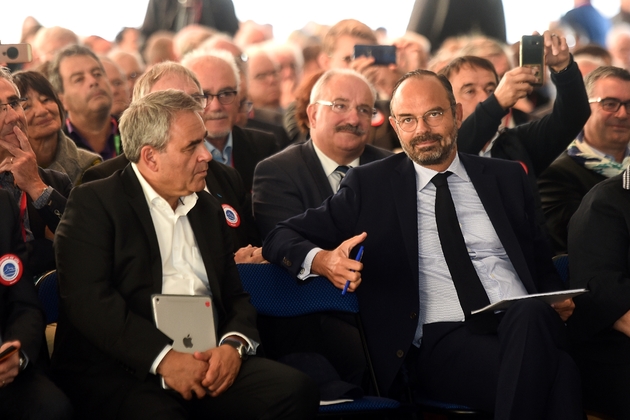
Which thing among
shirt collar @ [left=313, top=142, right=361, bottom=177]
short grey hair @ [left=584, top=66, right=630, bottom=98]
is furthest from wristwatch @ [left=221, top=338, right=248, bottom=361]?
short grey hair @ [left=584, top=66, right=630, bottom=98]

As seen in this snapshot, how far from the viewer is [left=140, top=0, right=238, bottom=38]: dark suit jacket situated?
346 inches

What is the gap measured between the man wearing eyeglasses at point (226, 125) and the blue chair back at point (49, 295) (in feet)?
5.72

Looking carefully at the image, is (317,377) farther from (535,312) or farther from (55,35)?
(55,35)

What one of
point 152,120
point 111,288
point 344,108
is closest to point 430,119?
point 344,108

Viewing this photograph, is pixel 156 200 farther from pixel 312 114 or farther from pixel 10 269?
pixel 312 114

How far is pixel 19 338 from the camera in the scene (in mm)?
3000

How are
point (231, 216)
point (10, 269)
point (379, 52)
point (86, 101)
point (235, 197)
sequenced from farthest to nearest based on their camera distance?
point (379, 52) → point (86, 101) → point (235, 197) → point (231, 216) → point (10, 269)

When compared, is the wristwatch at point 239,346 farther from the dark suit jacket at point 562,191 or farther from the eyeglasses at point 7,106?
the dark suit jacket at point 562,191

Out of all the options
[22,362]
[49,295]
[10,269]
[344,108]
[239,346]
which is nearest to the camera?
[22,362]

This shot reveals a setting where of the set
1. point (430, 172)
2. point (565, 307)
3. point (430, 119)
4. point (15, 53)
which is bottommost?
point (565, 307)

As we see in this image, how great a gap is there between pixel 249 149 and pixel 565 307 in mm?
2181

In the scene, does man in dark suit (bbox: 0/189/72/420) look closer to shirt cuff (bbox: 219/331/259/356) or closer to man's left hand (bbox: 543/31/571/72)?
shirt cuff (bbox: 219/331/259/356)

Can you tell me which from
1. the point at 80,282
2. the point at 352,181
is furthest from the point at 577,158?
the point at 80,282

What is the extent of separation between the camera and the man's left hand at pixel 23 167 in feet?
12.4
